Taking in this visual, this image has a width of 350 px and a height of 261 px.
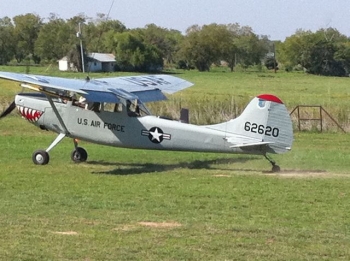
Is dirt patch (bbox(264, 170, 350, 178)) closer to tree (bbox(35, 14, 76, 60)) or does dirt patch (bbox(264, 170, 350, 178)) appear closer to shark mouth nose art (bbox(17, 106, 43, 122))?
shark mouth nose art (bbox(17, 106, 43, 122))

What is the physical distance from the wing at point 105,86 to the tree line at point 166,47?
55.1m

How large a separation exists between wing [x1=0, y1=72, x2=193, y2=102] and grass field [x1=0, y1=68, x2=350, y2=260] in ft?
5.56

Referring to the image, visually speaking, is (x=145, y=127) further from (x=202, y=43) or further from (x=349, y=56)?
(x=202, y=43)

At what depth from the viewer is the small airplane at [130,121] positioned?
627 inches

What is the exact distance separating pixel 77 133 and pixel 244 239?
9.52m

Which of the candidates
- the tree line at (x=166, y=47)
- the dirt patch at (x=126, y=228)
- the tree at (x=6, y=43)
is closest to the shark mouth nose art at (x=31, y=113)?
the dirt patch at (x=126, y=228)

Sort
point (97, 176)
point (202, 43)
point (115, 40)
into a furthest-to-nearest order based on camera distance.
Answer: point (202, 43) → point (115, 40) → point (97, 176)

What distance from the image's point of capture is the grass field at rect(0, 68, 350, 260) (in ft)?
27.9

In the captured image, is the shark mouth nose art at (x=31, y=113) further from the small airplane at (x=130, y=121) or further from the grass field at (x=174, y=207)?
the grass field at (x=174, y=207)

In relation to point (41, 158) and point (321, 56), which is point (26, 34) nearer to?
point (321, 56)

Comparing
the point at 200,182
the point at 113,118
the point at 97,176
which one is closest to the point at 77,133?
the point at 113,118

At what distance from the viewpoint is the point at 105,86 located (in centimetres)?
1797

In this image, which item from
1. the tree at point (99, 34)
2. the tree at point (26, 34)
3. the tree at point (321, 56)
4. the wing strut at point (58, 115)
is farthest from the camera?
the tree at point (321, 56)

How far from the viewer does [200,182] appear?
48.3 ft
